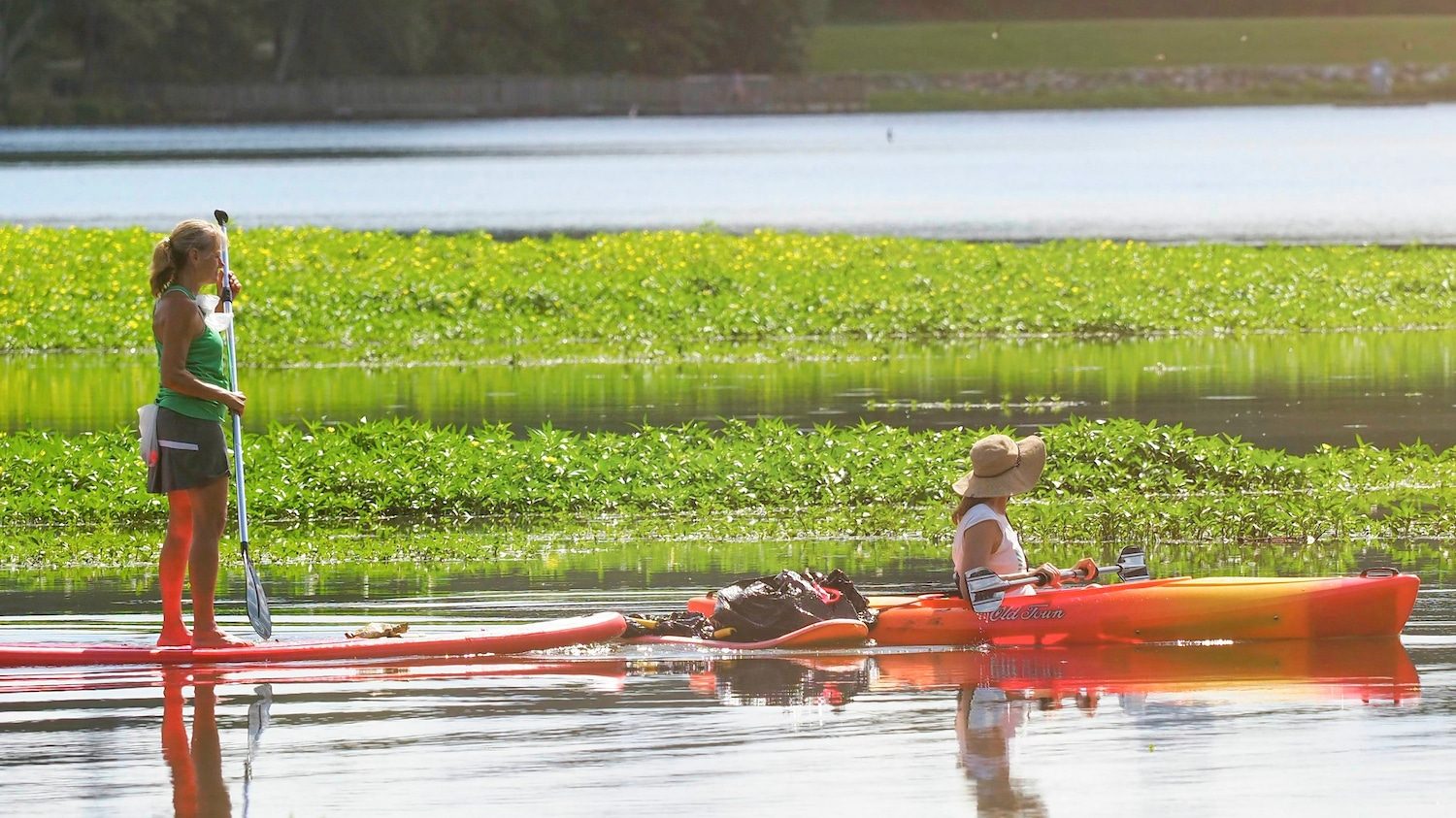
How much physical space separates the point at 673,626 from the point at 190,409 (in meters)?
2.19

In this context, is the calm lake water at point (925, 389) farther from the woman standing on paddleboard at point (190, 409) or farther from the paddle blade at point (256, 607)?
the woman standing on paddleboard at point (190, 409)

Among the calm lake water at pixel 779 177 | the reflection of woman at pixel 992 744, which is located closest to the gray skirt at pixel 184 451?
the reflection of woman at pixel 992 744

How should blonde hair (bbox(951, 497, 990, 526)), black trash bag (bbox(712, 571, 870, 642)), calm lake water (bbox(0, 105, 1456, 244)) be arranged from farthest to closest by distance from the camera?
calm lake water (bbox(0, 105, 1456, 244))
black trash bag (bbox(712, 571, 870, 642))
blonde hair (bbox(951, 497, 990, 526))

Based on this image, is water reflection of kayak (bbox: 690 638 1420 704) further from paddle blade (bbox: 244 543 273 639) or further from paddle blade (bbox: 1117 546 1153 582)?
paddle blade (bbox: 244 543 273 639)

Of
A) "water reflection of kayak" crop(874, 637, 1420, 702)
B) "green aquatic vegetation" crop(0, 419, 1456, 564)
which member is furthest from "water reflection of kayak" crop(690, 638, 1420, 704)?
"green aquatic vegetation" crop(0, 419, 1456, 564)

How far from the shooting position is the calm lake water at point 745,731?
754 cm

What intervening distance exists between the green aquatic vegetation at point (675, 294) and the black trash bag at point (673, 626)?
13.8 m

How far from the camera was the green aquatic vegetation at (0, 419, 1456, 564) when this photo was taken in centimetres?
1298

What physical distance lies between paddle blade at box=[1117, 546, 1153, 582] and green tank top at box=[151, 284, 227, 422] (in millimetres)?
3746

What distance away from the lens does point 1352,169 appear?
69.9m

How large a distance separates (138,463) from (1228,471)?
6524 millimetres

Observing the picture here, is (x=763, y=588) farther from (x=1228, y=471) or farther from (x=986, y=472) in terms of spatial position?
(x=1228, y=471)

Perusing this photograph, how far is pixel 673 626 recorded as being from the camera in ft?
33.1

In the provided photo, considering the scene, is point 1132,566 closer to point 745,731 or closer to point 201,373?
point 745,731
